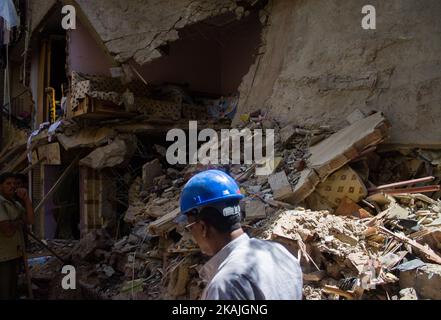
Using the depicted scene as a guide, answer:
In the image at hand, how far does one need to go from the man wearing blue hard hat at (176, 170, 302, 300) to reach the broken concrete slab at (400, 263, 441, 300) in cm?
208

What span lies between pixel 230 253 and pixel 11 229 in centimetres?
429

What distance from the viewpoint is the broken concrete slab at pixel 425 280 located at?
3309 millimetres

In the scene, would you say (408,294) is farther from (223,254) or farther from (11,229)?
(11,229)

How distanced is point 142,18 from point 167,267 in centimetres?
496

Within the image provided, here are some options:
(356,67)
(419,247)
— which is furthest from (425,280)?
(356,67)

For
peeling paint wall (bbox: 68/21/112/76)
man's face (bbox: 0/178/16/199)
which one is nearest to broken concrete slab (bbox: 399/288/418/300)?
man's face (bbox: 0/178/16/199)

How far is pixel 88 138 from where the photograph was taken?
830 cm

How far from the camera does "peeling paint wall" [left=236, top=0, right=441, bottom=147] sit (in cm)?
512

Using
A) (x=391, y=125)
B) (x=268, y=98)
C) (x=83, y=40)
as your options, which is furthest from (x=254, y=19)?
(x=391, y=125)

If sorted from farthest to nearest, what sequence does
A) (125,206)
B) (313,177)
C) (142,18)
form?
(125,206) → (142,18) → (313,177)

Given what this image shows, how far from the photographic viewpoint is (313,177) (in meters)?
4.69

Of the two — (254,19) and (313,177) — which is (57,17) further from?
(313,177)

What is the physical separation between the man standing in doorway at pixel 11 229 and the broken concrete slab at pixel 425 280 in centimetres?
449

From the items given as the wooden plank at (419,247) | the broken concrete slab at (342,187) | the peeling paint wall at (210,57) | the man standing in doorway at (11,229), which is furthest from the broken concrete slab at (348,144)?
the peeling paint wall at (210,57)
